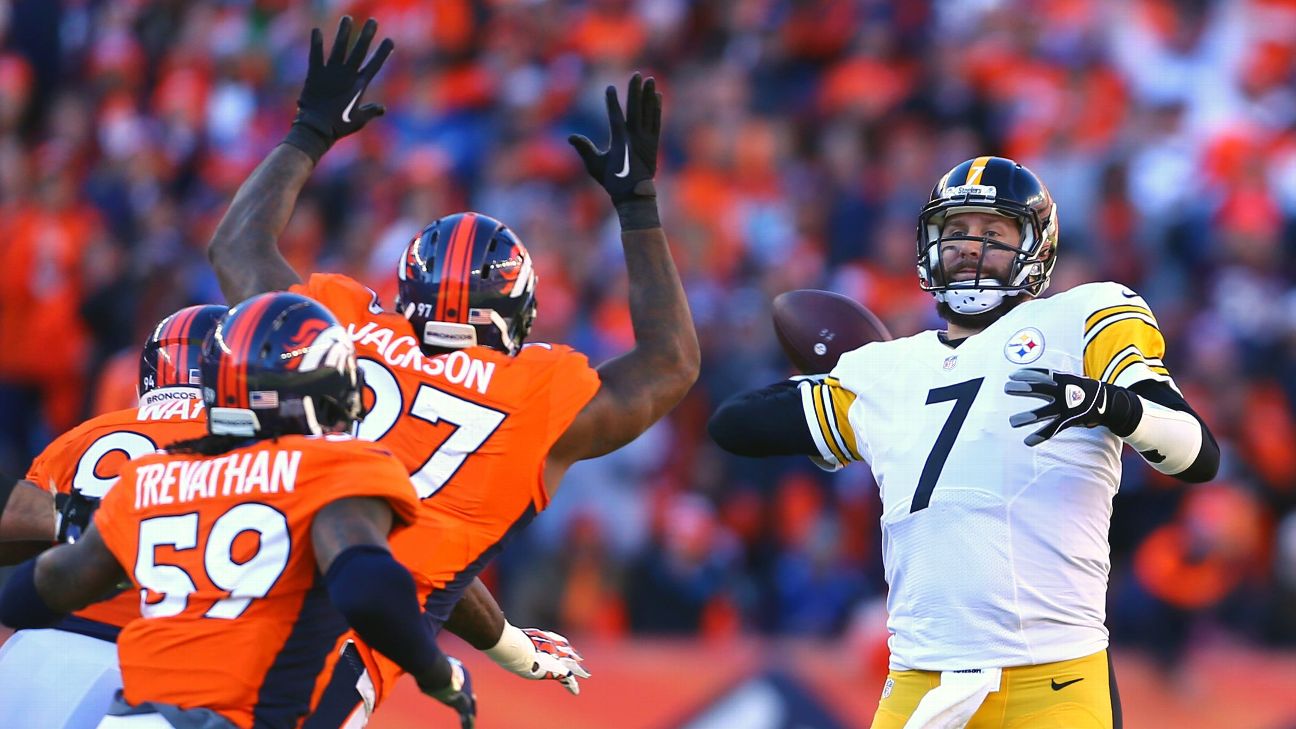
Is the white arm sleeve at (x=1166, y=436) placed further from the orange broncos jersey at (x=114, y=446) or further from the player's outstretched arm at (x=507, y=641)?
the orange broncos jersey at (x=114, y=446)

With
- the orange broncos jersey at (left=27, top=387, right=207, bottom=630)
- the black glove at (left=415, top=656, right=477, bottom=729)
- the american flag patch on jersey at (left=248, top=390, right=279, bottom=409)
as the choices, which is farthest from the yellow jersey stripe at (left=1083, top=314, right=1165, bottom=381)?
the orange broncos jersey at (left=27, top=387, right=207, bottom=630)

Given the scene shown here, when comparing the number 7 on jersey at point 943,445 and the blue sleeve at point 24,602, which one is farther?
the number 7 on jersey at point 943,445

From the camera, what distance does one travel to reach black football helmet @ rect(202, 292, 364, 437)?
12.8ft

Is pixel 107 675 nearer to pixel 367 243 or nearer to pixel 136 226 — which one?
pixel 367 243

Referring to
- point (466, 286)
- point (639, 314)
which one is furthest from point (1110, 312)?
point (466, 286)

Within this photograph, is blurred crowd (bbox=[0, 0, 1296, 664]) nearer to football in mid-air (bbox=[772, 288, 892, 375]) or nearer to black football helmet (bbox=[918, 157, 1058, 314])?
football in mid-air (bbox=[772, 288, 892, 375])

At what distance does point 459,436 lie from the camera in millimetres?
4535

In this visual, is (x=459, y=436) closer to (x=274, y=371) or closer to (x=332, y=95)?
(x=274, y=371)

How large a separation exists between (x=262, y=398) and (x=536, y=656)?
59.4 inches

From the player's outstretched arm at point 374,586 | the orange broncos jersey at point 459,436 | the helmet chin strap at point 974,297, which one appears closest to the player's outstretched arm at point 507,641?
the orange broncos jersey at point 459,436

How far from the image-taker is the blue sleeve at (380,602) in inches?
141

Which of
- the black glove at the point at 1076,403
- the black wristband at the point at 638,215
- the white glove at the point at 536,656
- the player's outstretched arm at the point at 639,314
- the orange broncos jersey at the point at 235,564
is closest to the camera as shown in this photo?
the orange broncos jersey at the point at 235,564

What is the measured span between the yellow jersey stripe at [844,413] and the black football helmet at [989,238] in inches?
14.2

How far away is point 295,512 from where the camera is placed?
148 inches
